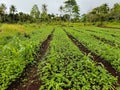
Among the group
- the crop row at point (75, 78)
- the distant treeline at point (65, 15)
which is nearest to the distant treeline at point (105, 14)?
the distant treeline at point (65, 15)

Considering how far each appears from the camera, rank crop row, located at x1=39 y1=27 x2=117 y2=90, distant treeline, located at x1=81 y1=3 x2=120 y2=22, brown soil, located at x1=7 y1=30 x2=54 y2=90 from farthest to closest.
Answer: distant treeline, located at x1=81 y1=3 x2=120 y2=22 < brown soil, located at x1=7 y1=30 x2=54 y2=90 < crop row, located at x1=39 y1=27 x2=117 y2=90

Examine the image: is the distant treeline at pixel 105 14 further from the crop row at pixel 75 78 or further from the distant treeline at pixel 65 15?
the crop row at pixel 75 78

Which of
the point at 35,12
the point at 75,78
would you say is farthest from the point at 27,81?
the point at 35,12

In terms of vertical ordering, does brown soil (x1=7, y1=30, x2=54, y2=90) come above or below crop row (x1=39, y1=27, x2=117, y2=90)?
below

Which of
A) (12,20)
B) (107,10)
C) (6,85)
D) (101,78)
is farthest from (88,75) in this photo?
(107,10)

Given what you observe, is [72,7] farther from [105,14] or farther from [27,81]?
[27,81]

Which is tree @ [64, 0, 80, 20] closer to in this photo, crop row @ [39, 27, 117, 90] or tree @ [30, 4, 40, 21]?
tree @ [30, 4, 40, 21]

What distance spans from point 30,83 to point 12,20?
77.6 m

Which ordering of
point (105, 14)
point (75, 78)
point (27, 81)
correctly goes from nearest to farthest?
point (75, 78), point (27, 81), point (105, 14)

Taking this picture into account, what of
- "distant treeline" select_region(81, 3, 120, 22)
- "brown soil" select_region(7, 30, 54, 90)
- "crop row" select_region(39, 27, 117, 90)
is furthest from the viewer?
"distant treeline" select_region(81, 3, 120, 22)

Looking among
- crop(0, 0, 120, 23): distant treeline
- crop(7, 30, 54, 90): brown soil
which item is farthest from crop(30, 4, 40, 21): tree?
crop(7, 30, 54, 90): brown soil

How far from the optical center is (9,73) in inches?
344

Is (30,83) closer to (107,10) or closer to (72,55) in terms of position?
(72,55)

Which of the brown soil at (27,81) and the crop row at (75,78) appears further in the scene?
the brown soil at (27,81)
